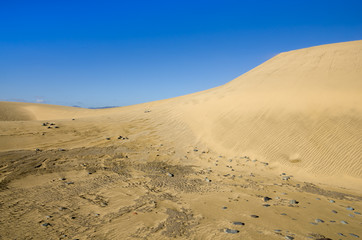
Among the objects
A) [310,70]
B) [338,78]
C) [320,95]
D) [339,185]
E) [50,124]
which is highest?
[310,70]

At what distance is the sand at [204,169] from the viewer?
12.3 feet

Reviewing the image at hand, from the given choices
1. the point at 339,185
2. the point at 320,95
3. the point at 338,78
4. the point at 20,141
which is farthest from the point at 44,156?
the point at 338,78

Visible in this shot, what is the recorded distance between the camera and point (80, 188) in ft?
16.6

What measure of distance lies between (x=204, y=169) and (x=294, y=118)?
557 cm

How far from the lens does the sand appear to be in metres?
3.74

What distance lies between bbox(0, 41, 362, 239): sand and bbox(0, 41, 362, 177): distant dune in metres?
0.05

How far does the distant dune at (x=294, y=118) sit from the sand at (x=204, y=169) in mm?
54

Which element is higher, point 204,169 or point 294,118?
point 294,118

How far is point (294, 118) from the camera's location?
983cm

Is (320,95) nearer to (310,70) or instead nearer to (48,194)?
(310,70)

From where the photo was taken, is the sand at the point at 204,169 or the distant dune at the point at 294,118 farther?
the distant dune at the point at 294,118

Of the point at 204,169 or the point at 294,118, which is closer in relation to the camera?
the point at 204,169

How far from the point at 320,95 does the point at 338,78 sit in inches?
118

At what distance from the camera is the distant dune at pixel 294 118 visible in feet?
25.7
